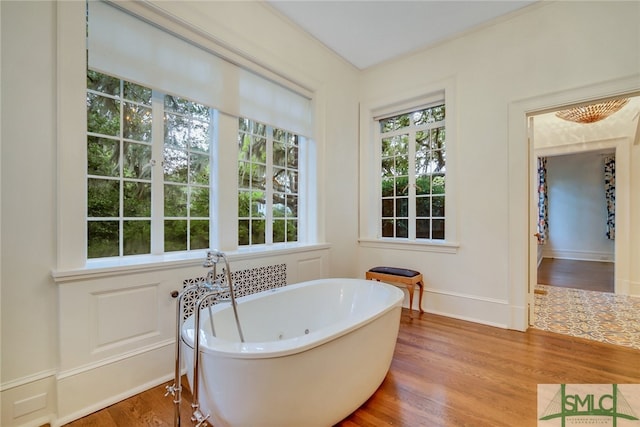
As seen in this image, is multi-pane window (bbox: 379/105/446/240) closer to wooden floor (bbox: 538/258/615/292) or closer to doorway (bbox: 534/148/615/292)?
wooden floor (bbox: 538/258/615/292)

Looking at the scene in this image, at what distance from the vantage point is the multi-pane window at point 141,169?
187 centimetres

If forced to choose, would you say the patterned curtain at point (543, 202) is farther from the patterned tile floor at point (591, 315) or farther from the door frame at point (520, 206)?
the door frame at point (520, 206)

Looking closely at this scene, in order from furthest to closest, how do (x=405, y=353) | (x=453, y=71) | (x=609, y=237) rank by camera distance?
(x=609, y=237) → (x=453, y=71) → (x=405, y=353)

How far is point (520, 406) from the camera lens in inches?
64.0

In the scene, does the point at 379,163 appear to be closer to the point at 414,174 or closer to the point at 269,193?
the point at 414,174

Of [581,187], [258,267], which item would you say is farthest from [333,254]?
[581,187]

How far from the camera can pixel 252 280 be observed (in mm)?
2457

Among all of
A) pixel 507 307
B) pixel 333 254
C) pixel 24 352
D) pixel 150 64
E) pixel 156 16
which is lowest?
pixel 507 307

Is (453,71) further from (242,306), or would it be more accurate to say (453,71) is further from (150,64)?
(242,306)

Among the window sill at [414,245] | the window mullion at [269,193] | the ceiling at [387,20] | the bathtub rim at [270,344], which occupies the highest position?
the ceiling at [387,20]

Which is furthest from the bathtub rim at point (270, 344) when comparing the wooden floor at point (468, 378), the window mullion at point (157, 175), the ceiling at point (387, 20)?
the ceiling at point (387, 20)

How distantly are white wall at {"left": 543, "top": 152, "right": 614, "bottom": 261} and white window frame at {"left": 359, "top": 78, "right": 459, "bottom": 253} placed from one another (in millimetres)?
5730

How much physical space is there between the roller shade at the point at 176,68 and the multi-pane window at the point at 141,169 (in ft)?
0.55

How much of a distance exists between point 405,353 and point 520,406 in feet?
2.69
